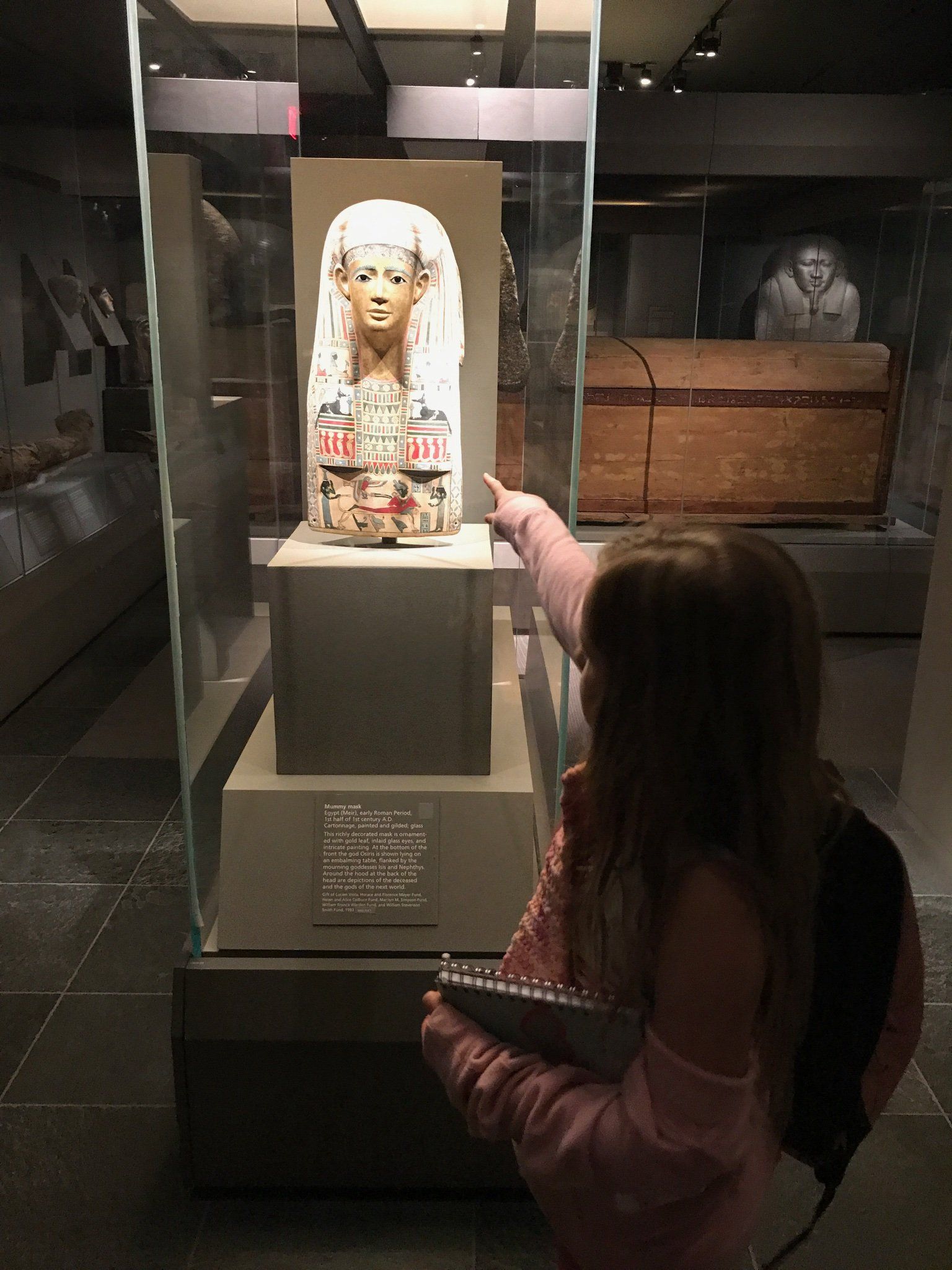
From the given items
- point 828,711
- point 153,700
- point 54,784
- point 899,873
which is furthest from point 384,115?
point 153,700

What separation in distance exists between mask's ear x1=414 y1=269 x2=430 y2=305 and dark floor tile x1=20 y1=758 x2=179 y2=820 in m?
1.99

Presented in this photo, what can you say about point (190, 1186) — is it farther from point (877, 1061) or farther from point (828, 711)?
point (828, 711)

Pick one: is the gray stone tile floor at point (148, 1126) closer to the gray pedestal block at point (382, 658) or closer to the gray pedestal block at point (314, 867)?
the gray pedestal block at point (314, 867)

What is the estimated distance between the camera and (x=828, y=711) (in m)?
0.94

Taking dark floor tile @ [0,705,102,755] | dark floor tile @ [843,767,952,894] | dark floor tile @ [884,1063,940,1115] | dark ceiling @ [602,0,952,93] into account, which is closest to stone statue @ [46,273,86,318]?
dark floor tile @ [0,705,102,755]

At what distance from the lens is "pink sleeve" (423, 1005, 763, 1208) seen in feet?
2.72

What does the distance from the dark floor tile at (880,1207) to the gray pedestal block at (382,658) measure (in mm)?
957

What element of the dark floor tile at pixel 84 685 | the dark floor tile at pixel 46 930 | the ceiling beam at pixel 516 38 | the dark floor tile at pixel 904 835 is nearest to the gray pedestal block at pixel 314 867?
the dark floor tile at pixel 46 930

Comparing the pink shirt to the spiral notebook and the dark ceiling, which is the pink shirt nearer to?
the spiral notebook

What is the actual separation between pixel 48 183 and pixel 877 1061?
4.20m

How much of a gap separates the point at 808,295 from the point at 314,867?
3218mm

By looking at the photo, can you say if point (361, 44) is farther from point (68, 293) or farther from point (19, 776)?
point (19, 776)

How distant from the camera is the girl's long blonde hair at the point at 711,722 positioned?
2.68 ft

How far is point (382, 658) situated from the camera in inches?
69.7
